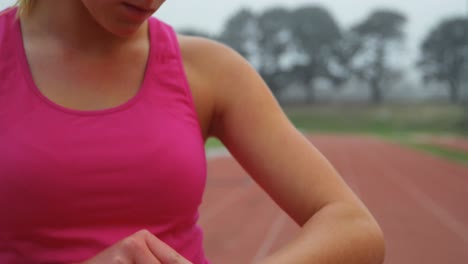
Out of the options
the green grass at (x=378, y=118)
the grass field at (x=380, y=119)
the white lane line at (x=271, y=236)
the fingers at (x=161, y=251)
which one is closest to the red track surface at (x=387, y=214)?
the white lane line at (x=271, y=236)

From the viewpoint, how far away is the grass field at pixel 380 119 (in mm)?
38125

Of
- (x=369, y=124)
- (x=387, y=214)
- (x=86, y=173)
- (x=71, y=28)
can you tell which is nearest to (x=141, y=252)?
(x=86, y=173)

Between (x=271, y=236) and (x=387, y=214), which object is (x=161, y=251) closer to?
(x=271, y=236)

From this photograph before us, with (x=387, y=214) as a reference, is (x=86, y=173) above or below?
above

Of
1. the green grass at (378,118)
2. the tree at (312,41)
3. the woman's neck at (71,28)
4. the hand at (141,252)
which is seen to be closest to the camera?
the hand at (141,252)

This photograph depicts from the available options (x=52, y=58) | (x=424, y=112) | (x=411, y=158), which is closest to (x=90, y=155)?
(x=52, y=58)

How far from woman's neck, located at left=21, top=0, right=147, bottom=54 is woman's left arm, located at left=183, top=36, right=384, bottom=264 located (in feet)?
0.39

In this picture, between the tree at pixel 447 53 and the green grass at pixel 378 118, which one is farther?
the tree at pixel 447 53

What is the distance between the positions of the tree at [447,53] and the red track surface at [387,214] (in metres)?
31.8

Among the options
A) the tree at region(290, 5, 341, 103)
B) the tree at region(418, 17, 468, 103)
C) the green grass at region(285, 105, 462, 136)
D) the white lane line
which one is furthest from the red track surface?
the tree at region(418, 17, 468, 103)

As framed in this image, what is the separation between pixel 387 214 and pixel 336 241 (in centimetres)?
840

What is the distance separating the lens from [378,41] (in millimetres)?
51156

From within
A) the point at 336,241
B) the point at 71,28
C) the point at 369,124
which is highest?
the point at 71,28

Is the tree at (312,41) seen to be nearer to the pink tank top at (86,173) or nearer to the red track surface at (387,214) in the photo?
the red track surface at (387,214)
